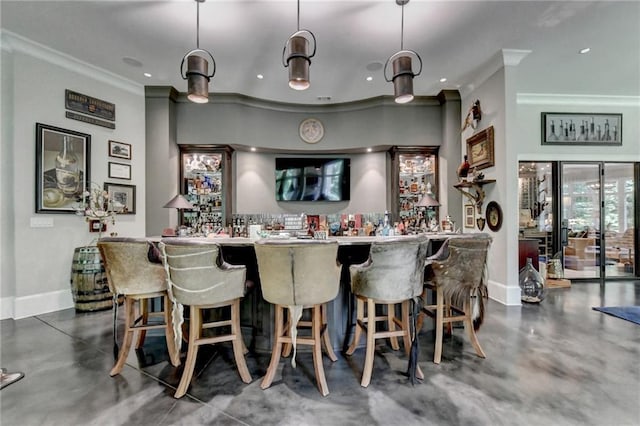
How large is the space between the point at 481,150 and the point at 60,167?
6.15m

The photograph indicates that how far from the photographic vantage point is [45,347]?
261 centimetres

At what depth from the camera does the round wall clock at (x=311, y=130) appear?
557 cm

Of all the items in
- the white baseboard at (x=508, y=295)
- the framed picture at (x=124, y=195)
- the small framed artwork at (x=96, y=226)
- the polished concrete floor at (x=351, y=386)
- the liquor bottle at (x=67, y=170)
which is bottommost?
the polished concrete floor at (x=351, y=386)

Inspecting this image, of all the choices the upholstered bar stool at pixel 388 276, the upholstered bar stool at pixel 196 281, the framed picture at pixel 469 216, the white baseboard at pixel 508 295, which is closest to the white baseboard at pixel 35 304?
the upholstered bar stool at pixel 196 281

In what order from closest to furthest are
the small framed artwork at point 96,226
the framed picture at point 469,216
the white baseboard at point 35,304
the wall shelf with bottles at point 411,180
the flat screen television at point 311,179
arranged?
1. the white baseboard at point 35,304
2. the small framed artwork at point 96,226
3. the framed picture at point 469,216
4. the wall shelf with bottles at point 411,180
5. the flat screen television at point 311,179

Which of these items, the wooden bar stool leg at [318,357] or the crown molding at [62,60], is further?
the crown molding at [62,60]

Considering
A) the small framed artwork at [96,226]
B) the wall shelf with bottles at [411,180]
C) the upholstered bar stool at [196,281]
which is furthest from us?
the wall shelf with bottles at [411,180]

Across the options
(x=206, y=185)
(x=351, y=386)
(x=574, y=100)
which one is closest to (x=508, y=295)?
(x=351, y=386)

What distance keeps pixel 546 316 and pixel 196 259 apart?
4.02 m

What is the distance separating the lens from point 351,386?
1.99 m

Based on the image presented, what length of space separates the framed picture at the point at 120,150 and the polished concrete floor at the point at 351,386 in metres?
2.66

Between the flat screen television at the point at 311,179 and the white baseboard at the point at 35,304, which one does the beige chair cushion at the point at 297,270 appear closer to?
the white baseboard at the point at 35,304

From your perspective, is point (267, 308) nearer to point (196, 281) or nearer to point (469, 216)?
point (196, 281)

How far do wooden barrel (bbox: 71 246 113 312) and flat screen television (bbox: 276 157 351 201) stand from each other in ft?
10.4
